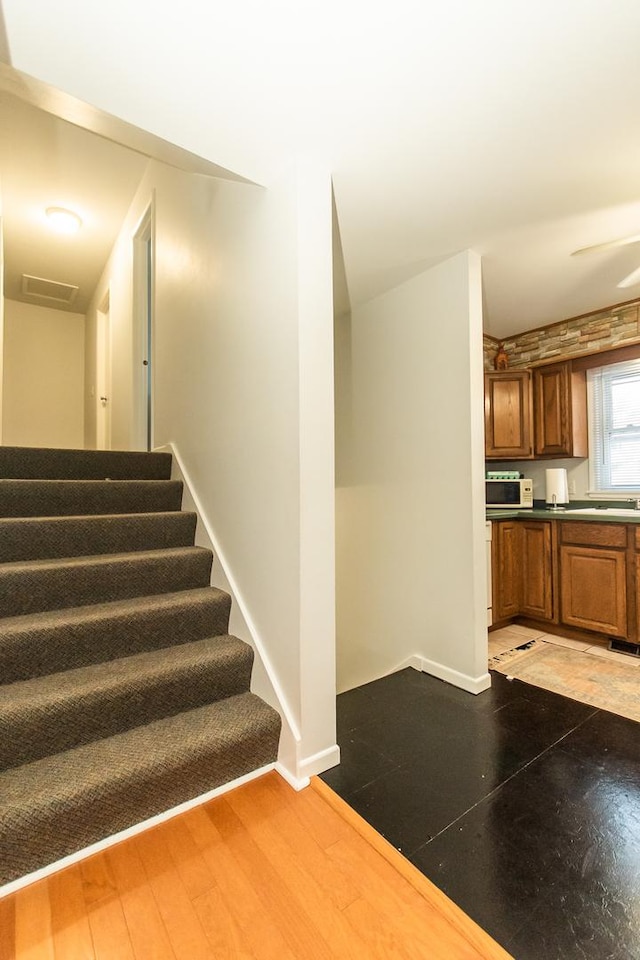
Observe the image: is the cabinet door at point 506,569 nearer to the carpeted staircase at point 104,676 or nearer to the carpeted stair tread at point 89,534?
the carpeted staircase at point 104,676

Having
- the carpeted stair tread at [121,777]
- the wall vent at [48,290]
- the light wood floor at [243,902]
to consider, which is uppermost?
the wall vent at [48,290]

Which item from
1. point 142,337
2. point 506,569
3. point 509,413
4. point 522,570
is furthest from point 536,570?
point 142,337

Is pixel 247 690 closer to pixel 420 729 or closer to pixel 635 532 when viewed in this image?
pixel 420 729

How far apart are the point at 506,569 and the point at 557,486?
2.93 feet

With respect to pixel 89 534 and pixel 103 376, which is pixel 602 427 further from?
pixel 103 376

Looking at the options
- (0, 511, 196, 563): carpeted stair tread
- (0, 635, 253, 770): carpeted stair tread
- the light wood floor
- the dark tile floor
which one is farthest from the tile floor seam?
(0, 511, 196, 563): carpeted stair tread

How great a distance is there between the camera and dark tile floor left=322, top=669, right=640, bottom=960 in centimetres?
107

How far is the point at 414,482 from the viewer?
8.89ft

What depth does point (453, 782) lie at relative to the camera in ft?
5.13

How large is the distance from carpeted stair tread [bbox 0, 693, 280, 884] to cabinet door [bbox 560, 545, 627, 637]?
241 cm

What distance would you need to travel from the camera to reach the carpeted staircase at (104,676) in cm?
126

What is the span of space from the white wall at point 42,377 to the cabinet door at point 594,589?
5.65 meters

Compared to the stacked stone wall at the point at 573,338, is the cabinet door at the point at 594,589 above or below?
below

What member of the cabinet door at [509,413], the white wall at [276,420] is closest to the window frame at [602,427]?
the cabinet door at [509,413]
